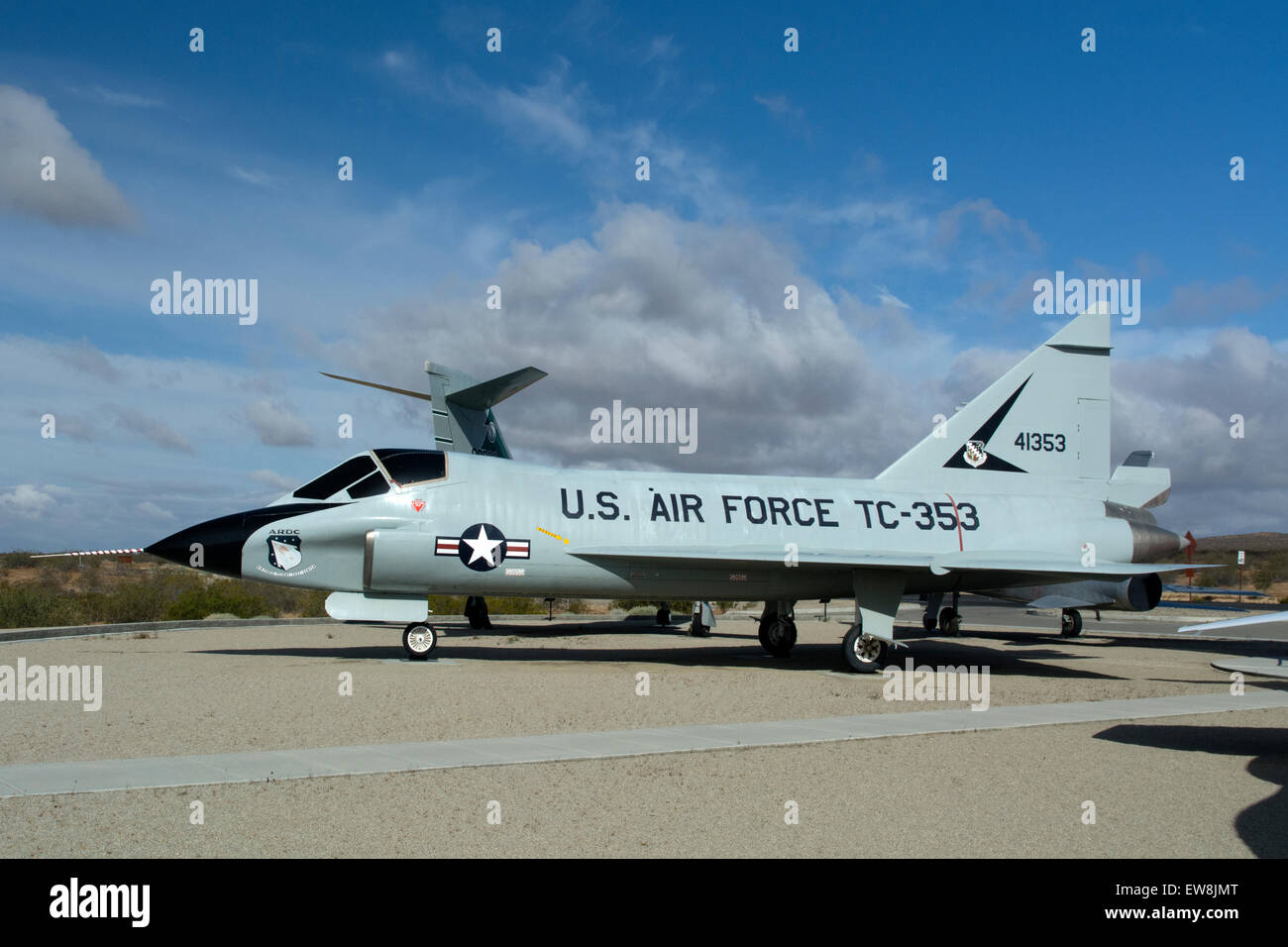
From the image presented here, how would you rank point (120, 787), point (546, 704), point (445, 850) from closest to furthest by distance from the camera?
point (445, 850), point (120, 787), point (546, 704)

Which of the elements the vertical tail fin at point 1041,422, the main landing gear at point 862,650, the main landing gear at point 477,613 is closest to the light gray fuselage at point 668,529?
the vertical tail fin at point 1041,422

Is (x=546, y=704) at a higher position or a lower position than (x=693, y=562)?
lower

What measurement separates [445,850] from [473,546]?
1004 centimetres

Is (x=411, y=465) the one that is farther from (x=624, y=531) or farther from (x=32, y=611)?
(x=32, y=611)

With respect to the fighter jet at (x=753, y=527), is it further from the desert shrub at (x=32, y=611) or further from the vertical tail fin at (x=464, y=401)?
the desert shrub at (x=32, y=611)

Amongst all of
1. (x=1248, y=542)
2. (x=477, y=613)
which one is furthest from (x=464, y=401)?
(x=1248, y=542)

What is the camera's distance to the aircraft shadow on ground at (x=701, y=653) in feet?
58.4

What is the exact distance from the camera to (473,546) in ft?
51.1

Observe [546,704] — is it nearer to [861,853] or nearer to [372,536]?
[372,536]

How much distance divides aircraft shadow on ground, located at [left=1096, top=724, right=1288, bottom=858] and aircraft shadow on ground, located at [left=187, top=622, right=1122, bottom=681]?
18.9 ft

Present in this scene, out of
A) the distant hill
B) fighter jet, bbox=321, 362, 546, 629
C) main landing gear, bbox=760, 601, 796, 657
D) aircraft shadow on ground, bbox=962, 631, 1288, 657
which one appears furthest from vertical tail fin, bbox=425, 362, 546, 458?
the distant hill

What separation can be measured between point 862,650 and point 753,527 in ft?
9.52

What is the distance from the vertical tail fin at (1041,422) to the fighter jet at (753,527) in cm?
4
